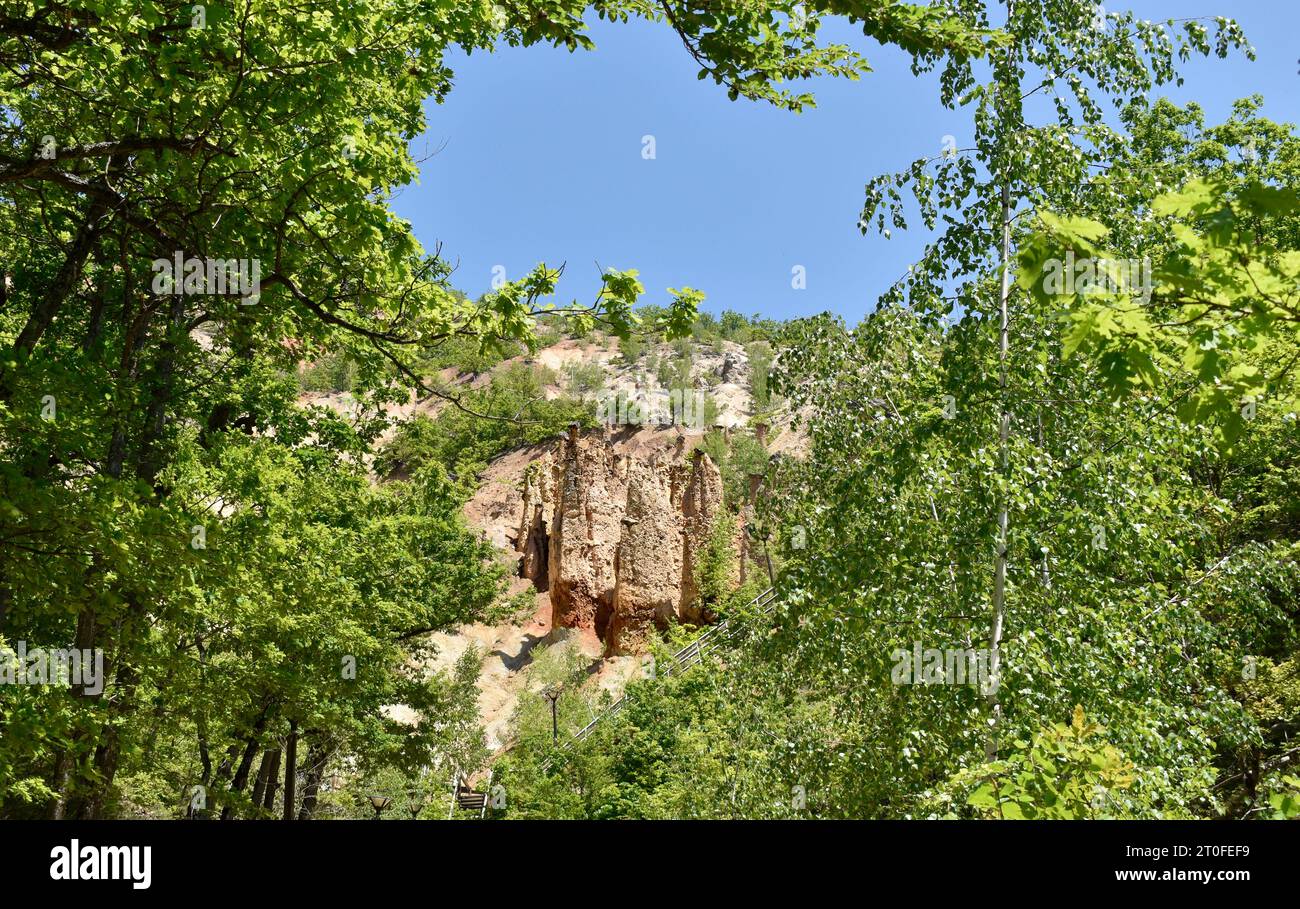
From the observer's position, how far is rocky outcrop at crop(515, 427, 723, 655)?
131 feet

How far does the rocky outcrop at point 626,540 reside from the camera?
39812 millimetres

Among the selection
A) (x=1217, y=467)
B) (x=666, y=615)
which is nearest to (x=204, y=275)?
(x=1217, y=467)

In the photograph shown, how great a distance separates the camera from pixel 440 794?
1060 inches

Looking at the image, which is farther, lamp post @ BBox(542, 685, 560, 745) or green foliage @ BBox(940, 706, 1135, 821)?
lamp post @ BBox(542, 685, 560, 745)

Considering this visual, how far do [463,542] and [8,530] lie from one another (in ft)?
55.5

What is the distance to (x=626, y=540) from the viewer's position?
40594mm
